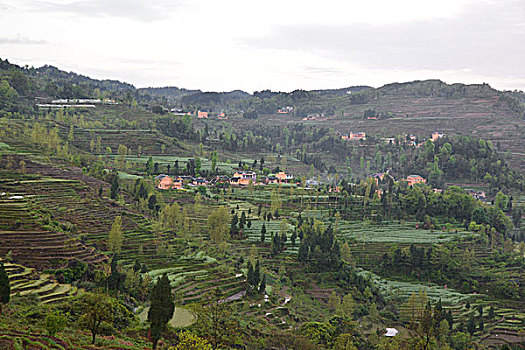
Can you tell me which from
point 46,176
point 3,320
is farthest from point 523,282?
point 46,176

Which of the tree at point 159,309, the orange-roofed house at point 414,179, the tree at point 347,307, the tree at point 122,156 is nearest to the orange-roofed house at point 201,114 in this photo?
the orange-roofed house at point 414,179

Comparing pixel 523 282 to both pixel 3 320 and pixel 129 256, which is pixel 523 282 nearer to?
pixel 129 256

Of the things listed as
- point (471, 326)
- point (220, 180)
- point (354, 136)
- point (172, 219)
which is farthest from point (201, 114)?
point (471, 326)

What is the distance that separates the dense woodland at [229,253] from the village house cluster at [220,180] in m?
0.79

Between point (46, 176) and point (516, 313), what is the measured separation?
1976 inches

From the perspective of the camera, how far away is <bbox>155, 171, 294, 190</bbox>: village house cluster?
229 feet

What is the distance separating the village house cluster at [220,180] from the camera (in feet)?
229

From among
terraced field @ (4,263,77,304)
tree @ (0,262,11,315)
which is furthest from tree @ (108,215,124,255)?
tree @ (0,262,11,315)

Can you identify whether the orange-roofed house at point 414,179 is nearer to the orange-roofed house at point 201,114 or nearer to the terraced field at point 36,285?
the terraced field at point 36,285

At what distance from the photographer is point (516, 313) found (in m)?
43.8

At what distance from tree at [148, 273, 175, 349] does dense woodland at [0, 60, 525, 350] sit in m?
0.05

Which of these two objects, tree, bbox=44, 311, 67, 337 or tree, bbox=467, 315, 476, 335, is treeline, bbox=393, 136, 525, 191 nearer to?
tree, bbox=467, 315, 476, 335

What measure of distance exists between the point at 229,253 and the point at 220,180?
29.6m

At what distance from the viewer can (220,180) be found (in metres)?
76.4
